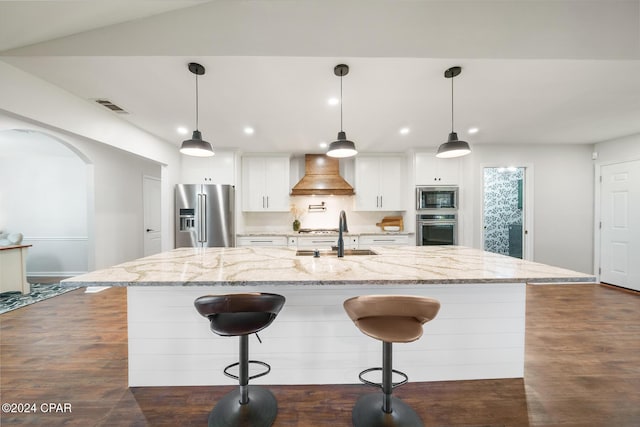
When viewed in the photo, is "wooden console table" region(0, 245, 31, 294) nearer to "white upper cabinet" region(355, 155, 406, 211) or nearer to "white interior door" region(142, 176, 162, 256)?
"white interior door" region(142, 176, 162, 256)

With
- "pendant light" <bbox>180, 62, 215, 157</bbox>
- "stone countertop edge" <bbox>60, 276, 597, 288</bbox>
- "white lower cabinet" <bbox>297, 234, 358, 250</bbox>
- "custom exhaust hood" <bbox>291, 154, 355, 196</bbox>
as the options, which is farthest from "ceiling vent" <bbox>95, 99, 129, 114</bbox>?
"white lower cabinet" <bbox>297, 234, 358, 250</bbox>

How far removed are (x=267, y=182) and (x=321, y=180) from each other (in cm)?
98

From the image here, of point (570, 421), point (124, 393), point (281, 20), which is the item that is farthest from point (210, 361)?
point (281, 20)

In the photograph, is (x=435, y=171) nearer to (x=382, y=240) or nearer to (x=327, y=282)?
(x=382, y=240)

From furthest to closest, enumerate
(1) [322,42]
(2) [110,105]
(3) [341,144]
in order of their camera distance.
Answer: (2) [110,105] → (3) [341,144] → (1) [322,42]

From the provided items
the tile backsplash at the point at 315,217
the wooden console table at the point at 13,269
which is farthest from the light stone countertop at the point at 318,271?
the wooden console table at the point at 13,269

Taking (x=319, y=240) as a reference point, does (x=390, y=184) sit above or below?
above

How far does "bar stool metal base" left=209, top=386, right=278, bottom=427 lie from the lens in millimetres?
1516

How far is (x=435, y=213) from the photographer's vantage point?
14.3 ft

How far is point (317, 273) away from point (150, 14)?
2251mm

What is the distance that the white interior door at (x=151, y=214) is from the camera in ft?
17.5

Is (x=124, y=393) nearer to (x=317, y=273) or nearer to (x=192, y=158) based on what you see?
(x=317, y=273)

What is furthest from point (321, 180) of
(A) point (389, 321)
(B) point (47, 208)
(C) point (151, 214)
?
(B) point (47, 208)

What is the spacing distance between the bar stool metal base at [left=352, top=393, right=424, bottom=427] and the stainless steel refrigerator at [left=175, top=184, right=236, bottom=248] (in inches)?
129
